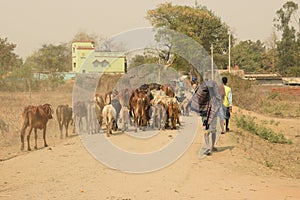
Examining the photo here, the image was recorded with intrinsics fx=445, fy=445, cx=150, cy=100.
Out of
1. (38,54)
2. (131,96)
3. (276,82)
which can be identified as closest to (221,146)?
(131,96)

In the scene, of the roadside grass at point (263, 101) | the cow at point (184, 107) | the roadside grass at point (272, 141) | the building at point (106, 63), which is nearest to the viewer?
the roadside grass at point (272, 141)

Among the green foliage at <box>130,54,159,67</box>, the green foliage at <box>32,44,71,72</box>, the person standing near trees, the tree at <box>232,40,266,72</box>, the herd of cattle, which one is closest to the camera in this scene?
the person standing near trees

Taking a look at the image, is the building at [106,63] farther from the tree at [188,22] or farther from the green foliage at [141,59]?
the tree at [188,22]

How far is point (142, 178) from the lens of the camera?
856 centimetres

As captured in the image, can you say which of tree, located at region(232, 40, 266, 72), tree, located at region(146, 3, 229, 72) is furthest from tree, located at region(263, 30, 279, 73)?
tree, located at region(146, 3, 229, 72)

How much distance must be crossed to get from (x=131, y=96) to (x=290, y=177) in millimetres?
7527

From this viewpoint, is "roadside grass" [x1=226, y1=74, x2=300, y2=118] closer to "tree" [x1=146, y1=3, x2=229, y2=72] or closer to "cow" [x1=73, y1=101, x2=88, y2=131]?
"cow" [x1=73, y1=101, x2=88, y2=131]

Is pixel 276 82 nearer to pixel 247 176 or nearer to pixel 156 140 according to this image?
pixel 156 140

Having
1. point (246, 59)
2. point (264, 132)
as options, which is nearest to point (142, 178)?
point (264, 132)

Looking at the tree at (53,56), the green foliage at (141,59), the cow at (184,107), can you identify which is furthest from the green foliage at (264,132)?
the tree at (53,56)

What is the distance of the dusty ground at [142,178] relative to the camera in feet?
24.3

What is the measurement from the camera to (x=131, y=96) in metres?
15.6

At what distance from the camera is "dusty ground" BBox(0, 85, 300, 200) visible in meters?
7.40

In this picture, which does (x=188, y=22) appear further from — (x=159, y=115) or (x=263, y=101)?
(x=159, y=115)
